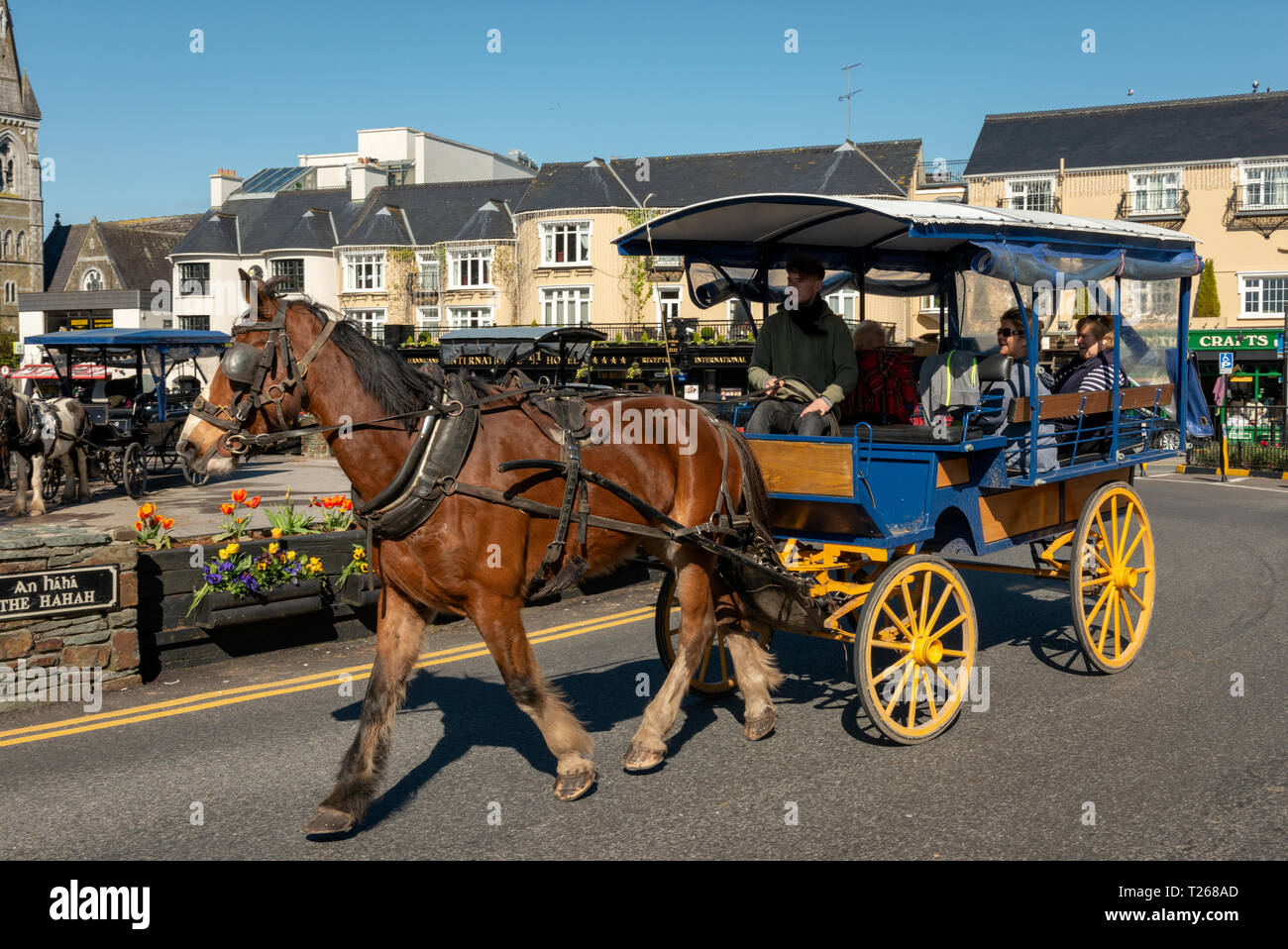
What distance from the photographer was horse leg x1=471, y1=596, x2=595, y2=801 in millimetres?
5285

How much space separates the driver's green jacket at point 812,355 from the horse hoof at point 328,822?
12.3ft

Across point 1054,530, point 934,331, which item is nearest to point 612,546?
point 1054,530

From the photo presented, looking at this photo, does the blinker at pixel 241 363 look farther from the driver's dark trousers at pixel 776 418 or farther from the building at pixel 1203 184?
the building at pixel 1203 184

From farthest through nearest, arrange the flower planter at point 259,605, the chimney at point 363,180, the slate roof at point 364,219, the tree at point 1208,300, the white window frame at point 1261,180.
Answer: the chimney at point 363,180 < the slate roof at point 364,219 < the white window frame at point 1261,180 < the tree at point 1208,300 < the flower planter at point 259,605

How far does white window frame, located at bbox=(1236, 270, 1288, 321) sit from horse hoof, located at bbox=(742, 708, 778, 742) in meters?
47.3

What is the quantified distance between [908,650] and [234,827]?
3733 mm

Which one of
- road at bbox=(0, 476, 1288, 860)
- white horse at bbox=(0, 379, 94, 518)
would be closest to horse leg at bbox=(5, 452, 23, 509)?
white horse at bbox=(0, 379, 94, 518)

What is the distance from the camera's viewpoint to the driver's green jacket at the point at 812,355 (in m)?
7.14

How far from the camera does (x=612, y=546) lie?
590 centimetres

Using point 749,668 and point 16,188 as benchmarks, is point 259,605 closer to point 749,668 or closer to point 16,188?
point 749,668

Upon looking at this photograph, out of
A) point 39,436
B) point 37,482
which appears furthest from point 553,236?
point 37,482

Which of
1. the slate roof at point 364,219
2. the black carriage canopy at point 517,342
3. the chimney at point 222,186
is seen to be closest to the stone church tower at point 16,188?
the chimney at point 222,186
